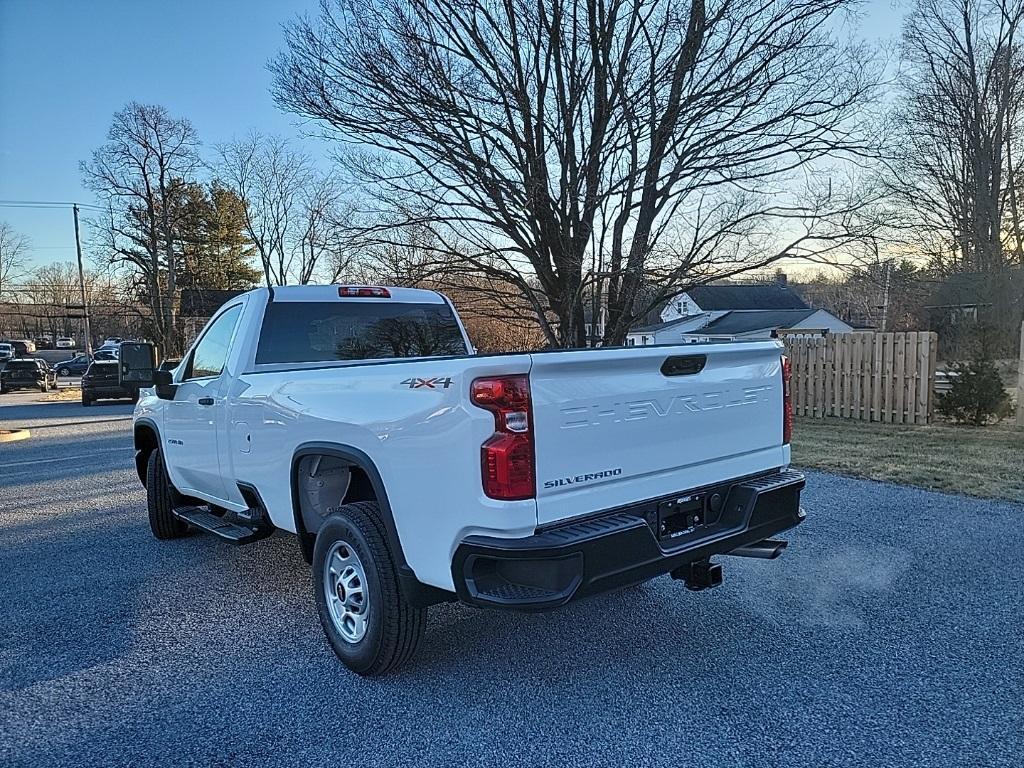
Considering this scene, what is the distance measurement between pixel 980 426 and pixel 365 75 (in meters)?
12.3

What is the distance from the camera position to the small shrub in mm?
12477

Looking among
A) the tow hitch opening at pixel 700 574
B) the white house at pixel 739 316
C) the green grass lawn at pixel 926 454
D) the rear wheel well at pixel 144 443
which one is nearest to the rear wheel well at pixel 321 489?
the tow hitch opening at pixel 700 574

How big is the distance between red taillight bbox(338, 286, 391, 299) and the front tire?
1971mm

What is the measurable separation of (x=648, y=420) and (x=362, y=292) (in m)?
2.68

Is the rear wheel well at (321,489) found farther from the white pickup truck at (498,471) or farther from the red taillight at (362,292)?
the red taillight at (362,292)

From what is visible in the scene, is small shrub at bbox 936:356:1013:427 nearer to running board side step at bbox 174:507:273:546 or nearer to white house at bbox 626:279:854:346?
running board side step at bbox 174:507:273:546

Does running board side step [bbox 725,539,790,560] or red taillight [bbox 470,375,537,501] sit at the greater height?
red taillight [bbox 470,375,537,501]

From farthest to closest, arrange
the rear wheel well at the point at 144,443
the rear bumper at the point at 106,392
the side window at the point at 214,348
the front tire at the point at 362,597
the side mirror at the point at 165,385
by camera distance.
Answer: the rear bumper at the point at 106,392 → the rear wheel well at the point at 144,443 → the side mirror at the point at 165,385 → the side window at the point at 214,348 → the front tire at the point at 362,597

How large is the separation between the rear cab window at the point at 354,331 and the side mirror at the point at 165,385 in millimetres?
1219

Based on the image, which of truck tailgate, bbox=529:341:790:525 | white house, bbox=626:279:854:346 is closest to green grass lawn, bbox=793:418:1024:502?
truck tailgate, bbox=529:341:790:525

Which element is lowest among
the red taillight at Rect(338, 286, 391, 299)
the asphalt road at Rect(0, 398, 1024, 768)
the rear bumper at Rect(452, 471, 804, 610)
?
the asphalt road at Rect(0, 398, 1024, 768)

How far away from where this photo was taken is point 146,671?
135 inches

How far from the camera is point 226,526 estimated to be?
4645mm

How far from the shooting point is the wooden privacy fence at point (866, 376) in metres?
12.8
